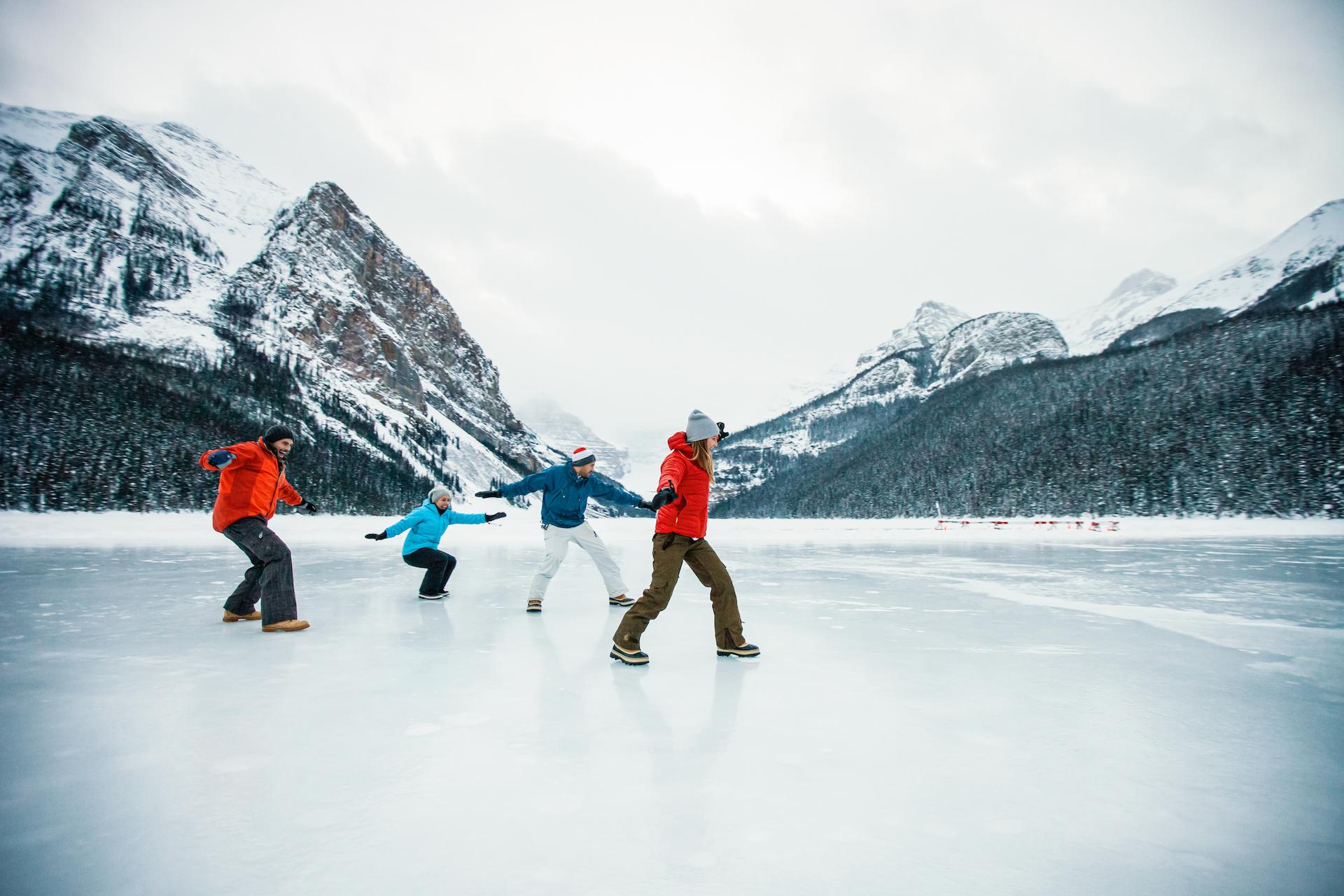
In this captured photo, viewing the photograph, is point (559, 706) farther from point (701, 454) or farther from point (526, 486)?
point (526, 486)

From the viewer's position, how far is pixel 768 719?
3275 millimetres

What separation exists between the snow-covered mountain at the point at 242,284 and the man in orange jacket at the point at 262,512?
332 feet

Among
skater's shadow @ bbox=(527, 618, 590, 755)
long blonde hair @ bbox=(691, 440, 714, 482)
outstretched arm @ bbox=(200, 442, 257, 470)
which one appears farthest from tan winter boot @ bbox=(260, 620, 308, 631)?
long blonde hair @ bbox=(691, 440, 714, 482)

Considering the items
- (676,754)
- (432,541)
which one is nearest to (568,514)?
(432,541)

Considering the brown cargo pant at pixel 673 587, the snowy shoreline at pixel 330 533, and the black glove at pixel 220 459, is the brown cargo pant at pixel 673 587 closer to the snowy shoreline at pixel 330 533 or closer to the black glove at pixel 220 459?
the black glove at pixel 220 459

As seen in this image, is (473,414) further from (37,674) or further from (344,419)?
(37,674)

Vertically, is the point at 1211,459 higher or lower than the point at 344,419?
lower

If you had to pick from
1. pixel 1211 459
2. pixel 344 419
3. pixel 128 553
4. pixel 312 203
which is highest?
pixel 312 203

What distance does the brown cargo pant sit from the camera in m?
4.59

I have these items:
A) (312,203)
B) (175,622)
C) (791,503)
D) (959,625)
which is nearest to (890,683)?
(959,625)

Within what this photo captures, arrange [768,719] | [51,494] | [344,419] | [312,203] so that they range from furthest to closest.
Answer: [312,203] < [344,419] < [51,494] < [768,719]

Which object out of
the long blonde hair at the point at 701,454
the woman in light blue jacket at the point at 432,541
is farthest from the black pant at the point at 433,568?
the long blonde hair at the point at 701,454

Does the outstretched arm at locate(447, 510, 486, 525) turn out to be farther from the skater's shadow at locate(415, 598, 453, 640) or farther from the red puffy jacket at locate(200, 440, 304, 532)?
the red puffy jacket at locate(200, 440, 304, 532)

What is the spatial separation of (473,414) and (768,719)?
170 m
